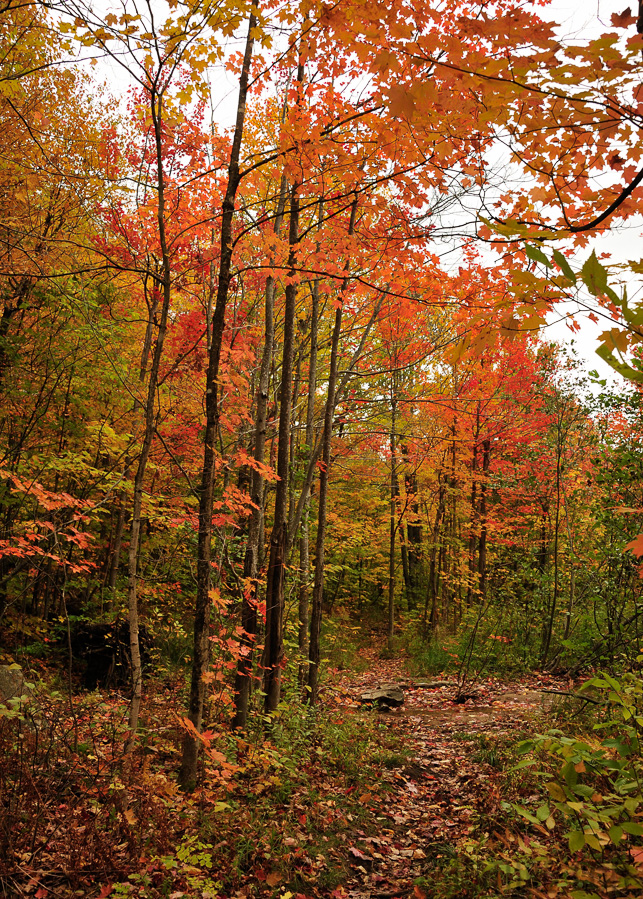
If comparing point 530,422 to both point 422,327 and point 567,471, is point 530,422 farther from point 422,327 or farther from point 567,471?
point 422,327

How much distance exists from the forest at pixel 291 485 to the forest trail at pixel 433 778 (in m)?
0.04

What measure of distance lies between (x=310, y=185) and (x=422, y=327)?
5.19 meters

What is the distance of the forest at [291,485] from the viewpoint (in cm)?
243

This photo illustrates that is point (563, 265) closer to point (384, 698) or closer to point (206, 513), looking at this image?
point (206, 513)

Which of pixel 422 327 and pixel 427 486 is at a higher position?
pixel 422 327

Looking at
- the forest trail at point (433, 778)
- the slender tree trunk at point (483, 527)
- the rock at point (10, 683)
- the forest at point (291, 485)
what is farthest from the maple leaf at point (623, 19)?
the slender tree trunk at point (483, 527)

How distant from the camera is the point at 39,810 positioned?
10.1ft

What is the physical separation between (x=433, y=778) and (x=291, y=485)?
A: 423 cm

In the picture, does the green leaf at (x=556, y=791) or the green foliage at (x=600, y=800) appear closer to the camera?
the green foliage at (x=600, y=800)

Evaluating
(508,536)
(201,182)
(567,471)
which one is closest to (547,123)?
(201,182)

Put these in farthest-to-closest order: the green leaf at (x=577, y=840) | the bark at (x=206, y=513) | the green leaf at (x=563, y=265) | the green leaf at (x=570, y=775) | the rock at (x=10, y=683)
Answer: the rock at (x=10, y=683) → the bark at (x=206, y=513) → the green leaf at (x=570, y=775) → the green leaf at (x=577, y=840) → the green leaf at (x=563, y=265)

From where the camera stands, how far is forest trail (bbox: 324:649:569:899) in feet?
12.1

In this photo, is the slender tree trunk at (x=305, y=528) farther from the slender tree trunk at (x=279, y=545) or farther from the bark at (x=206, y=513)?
the bark at (x=206, y=513)

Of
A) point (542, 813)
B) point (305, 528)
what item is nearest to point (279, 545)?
point (305, 528)
